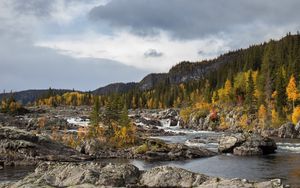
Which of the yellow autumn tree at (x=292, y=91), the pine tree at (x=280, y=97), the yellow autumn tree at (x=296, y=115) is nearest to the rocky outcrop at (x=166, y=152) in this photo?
the yellow autumn tree at (x=296, y=115)

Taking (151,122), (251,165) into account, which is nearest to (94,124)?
(251,165)

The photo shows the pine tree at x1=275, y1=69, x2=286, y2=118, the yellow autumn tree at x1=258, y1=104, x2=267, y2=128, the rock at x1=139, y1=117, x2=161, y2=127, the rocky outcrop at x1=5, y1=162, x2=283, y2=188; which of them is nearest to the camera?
the rocky outcrop at x1=5, y1=162, x2=283, y2=188

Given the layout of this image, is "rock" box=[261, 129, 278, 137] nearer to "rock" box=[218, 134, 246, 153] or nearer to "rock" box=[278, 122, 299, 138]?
"rock" box=[278, 122, 299, 138]

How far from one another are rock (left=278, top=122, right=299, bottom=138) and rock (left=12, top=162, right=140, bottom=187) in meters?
77.3

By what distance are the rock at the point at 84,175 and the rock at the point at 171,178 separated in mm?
1235

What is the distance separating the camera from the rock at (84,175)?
43.6 metres

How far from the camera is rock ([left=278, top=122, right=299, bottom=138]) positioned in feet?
384

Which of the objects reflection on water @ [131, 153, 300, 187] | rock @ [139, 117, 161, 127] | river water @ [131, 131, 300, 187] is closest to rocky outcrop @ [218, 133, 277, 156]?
river water @ [131, 131, 300, 187]

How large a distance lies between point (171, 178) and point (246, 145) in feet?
131

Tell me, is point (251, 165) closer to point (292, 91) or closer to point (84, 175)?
point (84, 175)

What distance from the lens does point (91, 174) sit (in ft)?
148

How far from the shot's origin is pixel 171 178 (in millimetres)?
47281

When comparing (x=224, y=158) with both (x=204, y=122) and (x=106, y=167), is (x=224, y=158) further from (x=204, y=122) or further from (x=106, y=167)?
(x=204, y=122)

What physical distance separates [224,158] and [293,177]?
22.1 metres
